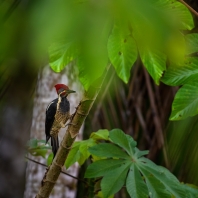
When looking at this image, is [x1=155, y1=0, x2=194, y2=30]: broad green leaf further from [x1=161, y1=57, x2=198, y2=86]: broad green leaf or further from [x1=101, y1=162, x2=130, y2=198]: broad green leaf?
[x1=101, y1=162, x2=130, y2=198]: broad green leaf

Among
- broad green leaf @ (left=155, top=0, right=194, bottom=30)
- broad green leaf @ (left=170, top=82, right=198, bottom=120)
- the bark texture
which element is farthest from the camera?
the bark texture

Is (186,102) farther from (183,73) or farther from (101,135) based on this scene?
(101,135)

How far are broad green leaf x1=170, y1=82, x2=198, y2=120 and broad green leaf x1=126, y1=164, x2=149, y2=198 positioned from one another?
0.23 meters

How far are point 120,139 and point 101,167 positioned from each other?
0.09 m

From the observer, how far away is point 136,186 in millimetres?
936

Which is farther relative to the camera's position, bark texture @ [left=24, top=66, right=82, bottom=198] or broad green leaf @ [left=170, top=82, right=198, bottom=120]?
bark texture @ [left=24, top=66, right=82, bottom=198]

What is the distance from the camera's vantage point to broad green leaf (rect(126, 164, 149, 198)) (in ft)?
3.02

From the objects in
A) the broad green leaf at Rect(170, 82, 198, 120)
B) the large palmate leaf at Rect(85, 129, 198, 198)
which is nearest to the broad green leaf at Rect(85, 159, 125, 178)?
the large palmate leaf at Rect(85, 129, 198, 198)

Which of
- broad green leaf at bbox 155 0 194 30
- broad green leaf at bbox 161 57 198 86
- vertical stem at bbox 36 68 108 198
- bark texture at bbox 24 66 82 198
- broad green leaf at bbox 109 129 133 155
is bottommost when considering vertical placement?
bark texture at bbox 24 66 82 198

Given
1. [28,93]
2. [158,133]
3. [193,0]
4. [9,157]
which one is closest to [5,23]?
[28,93]

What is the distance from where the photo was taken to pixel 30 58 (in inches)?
11.1

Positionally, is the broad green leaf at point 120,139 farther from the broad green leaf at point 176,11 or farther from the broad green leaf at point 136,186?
the broad green leaf at point 176,11

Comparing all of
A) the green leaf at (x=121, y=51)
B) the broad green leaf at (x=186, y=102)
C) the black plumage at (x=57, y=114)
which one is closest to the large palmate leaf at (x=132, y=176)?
the black plumage at (x=57, y=114)

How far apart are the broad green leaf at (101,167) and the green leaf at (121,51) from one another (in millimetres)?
498
